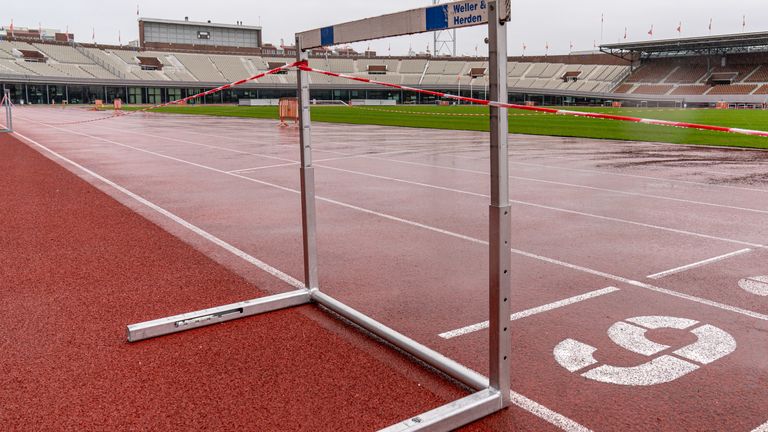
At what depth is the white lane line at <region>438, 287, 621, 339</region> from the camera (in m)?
4.85

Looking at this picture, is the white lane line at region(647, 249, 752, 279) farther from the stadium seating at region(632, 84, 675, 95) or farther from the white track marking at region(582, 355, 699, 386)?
the stadium seating at region(632, 84, 675, 95)

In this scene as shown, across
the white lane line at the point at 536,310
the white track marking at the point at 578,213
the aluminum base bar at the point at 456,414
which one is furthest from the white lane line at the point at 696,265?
the aluminum base bar at the point at 456,414

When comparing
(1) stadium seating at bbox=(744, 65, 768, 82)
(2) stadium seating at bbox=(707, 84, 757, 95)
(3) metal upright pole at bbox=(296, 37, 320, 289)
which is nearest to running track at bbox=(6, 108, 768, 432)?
(3) metal upright pole at bbox=(296, 37, 320, 289)

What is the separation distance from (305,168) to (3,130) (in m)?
29.5

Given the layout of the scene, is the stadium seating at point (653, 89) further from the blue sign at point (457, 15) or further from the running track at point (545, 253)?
the blue sign at point (457, 15)

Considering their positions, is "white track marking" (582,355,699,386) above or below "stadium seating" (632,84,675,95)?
below

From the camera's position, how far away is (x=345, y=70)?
10625cm

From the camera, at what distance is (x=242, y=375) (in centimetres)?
409

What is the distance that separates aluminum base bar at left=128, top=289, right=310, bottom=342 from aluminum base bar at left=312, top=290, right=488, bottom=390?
0.84 ft

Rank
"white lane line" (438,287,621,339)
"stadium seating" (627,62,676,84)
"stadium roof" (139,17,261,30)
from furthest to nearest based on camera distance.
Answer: "stadium roof" (139,17,261,30) → "stadium seating" (627,62,676,84) → "white lane line" (438,287,621,339)

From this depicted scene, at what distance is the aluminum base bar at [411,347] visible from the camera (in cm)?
393

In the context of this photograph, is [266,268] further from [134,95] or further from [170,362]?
[134,95]

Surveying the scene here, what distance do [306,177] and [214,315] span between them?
1377mm

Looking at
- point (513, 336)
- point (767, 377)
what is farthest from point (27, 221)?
point (767, 377)
